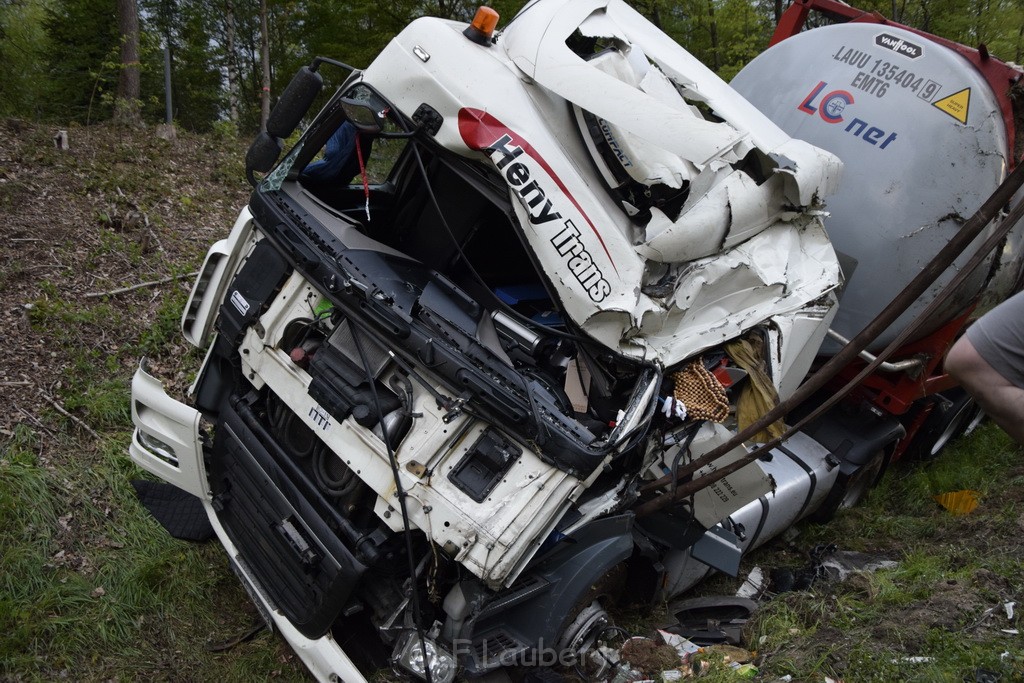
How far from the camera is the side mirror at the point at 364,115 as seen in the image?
3230 millimetres

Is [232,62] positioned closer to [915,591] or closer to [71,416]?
[71,416]

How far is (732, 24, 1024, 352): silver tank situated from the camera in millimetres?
4180

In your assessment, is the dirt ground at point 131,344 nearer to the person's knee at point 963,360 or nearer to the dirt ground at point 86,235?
the dirt ground at point 86,235

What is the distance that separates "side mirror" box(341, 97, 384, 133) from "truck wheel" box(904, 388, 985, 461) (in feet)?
13.4

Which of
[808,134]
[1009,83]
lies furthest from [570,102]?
[1009,83]

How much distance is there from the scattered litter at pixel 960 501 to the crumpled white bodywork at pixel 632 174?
251cm

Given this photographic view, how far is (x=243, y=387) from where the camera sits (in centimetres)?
372

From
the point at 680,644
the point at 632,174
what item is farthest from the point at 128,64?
the point at 680,644

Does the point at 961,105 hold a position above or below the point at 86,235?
above

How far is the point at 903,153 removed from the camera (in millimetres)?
4219

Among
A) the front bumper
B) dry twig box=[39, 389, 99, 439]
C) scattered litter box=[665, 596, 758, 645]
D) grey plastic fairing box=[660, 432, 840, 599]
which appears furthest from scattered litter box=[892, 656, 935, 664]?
dry twig box=[39, 389, 99, 439]

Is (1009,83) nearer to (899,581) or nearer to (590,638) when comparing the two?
(899,581)

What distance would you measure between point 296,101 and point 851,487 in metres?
4.08

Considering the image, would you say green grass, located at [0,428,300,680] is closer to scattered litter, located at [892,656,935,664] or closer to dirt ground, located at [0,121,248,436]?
dirt ground, located at [0,121,248,436]
